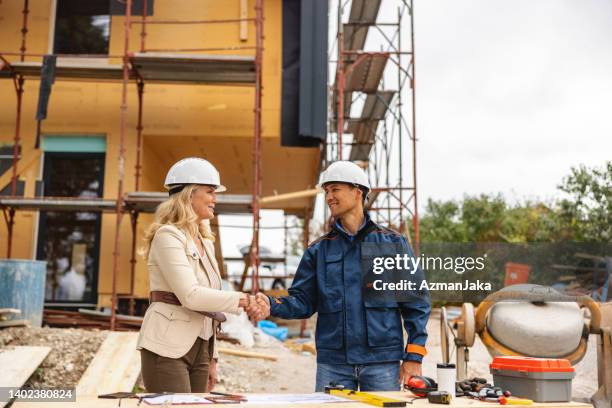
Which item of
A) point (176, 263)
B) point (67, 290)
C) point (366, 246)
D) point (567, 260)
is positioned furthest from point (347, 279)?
point (567, 260)

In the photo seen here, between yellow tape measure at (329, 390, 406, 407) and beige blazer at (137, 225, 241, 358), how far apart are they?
78 cm

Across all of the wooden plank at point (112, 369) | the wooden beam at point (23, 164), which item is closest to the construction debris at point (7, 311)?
the wooden plank at point (112, 369)

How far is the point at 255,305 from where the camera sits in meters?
3.81

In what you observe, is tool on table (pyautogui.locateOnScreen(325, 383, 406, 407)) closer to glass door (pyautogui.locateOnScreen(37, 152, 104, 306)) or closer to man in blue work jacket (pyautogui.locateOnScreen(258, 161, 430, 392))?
man in blue work jacket (pyautogui.locateOnScreen(258, 161, 430, 392))

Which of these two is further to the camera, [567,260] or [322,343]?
[567,260]

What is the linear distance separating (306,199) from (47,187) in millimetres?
6116

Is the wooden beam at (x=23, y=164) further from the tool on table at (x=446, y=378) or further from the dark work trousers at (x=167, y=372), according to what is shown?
the tool on table at (x=446, y=378)

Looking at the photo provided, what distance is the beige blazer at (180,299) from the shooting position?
3.46 m

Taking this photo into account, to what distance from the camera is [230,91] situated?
1255 cm

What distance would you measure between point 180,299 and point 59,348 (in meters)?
5.04

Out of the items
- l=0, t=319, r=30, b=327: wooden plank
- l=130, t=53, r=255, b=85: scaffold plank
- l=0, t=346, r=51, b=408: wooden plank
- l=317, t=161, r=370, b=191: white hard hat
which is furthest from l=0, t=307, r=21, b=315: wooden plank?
l=317, t=161, r=370, b=191: white hard hat

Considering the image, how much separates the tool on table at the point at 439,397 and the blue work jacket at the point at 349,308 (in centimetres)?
90

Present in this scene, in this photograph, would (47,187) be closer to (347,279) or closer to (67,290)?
(67,290)

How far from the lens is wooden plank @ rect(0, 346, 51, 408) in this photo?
255 inches
